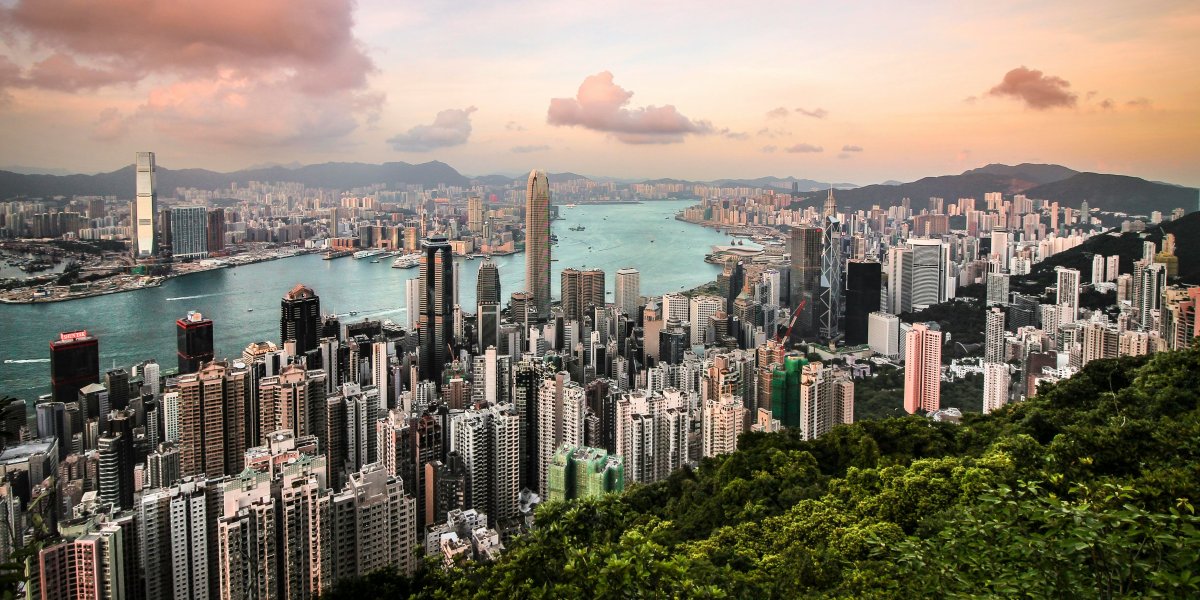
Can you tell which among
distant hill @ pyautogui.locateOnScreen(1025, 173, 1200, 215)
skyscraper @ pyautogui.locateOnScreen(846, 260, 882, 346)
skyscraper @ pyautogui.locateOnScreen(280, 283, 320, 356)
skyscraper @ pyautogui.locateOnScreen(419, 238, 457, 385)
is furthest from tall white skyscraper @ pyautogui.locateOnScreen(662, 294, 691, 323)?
distant hill @ pyautogui.locateOnScreen(1025, 173, 1200, 215)

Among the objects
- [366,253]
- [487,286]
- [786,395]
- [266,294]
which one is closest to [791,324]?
[786,395]

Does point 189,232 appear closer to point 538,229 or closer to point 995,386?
point 538,229

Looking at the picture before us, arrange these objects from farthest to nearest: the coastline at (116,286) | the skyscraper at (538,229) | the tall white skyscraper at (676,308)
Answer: the skyscraper at (538,229)
the tall white skyscraper at (676,308)
the coastline at (116,286)

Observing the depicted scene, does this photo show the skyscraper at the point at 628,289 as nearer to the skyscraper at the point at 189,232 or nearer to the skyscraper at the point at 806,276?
the skyscraper at the point at 806,276

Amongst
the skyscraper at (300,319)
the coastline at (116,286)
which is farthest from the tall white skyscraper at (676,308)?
the coastline at (116,286)

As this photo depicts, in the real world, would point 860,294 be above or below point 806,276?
below

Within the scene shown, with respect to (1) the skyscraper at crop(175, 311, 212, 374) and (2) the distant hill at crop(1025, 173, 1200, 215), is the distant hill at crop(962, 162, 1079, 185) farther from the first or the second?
(1) the skyscraper at crop(175, 311, 212, 374)
